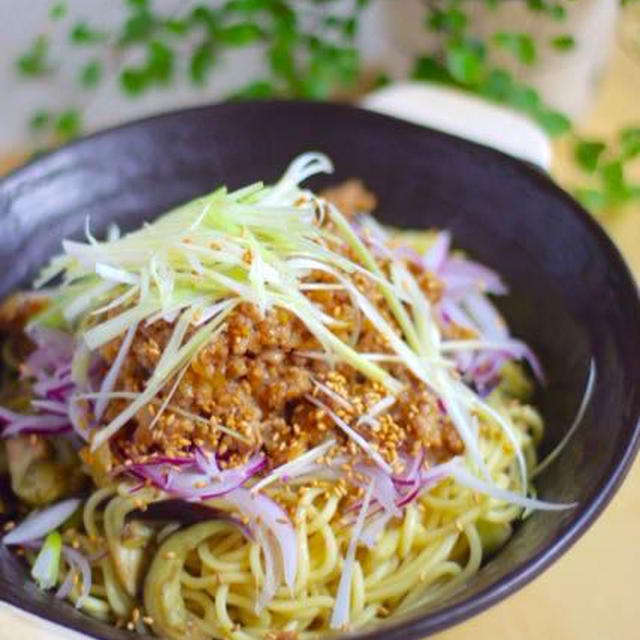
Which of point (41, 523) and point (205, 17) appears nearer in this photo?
point (41, 523)

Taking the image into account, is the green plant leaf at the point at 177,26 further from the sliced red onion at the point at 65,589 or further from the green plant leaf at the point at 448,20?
the sliced red onion at the point at 65,589

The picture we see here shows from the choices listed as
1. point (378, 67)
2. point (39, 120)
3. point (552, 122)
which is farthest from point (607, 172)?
point (39, 120)

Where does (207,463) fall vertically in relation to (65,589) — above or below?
above

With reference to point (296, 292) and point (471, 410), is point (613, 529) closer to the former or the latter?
point (471, 410)

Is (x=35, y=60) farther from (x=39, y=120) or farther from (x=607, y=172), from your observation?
(x=607, y=172)

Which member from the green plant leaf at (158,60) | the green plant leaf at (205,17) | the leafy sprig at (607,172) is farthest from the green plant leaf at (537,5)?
the green plant leaf at (158,60)
